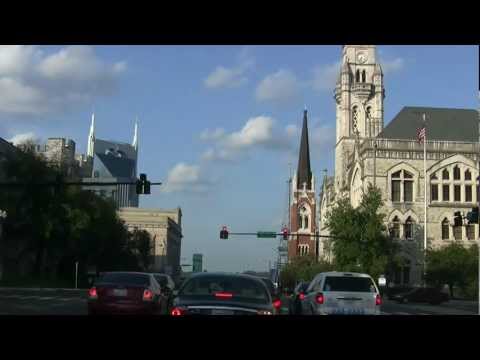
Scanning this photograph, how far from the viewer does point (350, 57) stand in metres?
101

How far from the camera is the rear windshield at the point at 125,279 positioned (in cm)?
2098

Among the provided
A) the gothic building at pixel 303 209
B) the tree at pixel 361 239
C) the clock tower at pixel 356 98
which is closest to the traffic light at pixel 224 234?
the tree at pixel 361 239

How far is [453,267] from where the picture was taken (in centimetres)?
6550

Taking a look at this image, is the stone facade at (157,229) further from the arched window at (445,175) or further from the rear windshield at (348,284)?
the rear windshield at (348,284)

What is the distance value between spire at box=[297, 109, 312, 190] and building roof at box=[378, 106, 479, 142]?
63.7 meters

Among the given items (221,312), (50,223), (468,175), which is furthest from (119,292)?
(468,175)

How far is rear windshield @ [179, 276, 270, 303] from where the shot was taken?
11930mm

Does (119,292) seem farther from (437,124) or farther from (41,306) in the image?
(437,124)

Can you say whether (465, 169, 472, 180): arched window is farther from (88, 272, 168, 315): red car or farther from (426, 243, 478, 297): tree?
(88, 272, 168, 315): red car

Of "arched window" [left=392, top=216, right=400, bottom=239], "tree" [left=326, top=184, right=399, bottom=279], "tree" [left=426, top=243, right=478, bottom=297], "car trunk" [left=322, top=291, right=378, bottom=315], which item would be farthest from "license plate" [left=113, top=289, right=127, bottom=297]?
"arched window" [left=392, top=216, right=400, bottom=239]

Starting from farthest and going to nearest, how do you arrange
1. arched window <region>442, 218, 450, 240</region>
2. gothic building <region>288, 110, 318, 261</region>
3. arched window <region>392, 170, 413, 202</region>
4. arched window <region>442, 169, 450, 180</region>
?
gothic building <region>288, 110, 318, 261</region> < arched window <region>442, 169, 450, 180</region> < arched window <region>392, 170, 413, 202</region> < arched window <region>442, 218, 450, 240</region>

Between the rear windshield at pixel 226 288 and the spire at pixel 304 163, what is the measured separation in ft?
445
